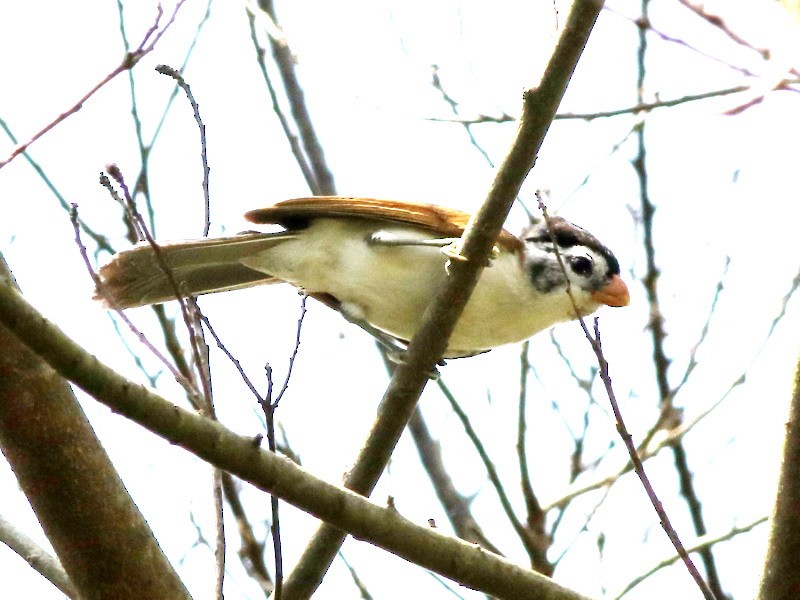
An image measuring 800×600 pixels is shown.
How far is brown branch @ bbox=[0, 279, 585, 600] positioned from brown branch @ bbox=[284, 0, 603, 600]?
56cm

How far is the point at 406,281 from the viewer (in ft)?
A: 16.1

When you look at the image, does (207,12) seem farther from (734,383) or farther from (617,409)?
(617,409)

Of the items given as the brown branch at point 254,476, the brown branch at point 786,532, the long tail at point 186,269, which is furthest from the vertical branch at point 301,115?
the brown branch at point 786,532

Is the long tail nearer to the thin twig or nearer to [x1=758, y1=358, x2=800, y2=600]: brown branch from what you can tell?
the thin twig

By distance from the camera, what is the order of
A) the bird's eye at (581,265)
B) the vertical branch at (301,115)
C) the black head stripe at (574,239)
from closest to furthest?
the bird's eye at (581,265), the black head stripe at (574,239), the vertical branch at (301,115)

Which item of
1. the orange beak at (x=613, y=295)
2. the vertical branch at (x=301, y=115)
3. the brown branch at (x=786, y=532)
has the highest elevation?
the vertical branch at (x=301, y=115)

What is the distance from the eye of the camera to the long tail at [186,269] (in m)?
4.65

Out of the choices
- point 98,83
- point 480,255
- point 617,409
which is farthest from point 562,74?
point 98,83

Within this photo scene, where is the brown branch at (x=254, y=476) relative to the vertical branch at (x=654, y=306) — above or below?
below

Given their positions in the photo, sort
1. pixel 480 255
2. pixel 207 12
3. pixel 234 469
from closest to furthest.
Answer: pixel 234 469 < pixel 480 255 < pixel 207 12

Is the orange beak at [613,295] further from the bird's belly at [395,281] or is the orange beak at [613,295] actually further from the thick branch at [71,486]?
the thick branch at [71,486]

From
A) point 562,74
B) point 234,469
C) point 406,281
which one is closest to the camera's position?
point 234,469

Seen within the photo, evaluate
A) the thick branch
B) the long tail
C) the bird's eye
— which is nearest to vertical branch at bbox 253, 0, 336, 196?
the long tail

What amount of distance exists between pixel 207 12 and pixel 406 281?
2.43 m
